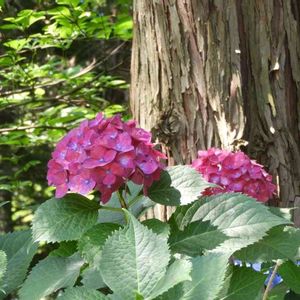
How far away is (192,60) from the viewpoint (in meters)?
2.22

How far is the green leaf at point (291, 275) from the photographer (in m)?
1.02

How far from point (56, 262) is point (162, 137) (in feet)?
3.86

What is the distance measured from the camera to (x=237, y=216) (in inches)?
41.1

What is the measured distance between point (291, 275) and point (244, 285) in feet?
0.60

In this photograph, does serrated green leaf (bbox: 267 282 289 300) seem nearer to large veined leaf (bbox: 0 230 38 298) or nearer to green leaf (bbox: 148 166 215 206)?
green leaf (bbox: 148 166 215 206)

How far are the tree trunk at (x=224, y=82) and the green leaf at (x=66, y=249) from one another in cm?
108

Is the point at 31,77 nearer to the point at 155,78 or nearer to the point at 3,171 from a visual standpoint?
the point at 155,78

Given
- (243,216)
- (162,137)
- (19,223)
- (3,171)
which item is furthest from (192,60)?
(19,223)

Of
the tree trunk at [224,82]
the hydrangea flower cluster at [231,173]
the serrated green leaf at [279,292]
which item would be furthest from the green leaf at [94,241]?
the tree trunk at [224,82]

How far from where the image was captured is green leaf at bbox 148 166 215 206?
1.09 m

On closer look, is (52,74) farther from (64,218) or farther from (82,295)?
(82,295)

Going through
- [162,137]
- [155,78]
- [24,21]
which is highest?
[24,21]

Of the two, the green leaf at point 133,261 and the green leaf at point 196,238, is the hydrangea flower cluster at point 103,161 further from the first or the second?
the green leaf at point 133,261

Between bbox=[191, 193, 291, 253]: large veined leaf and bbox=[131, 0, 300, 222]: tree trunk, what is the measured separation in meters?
1.12
